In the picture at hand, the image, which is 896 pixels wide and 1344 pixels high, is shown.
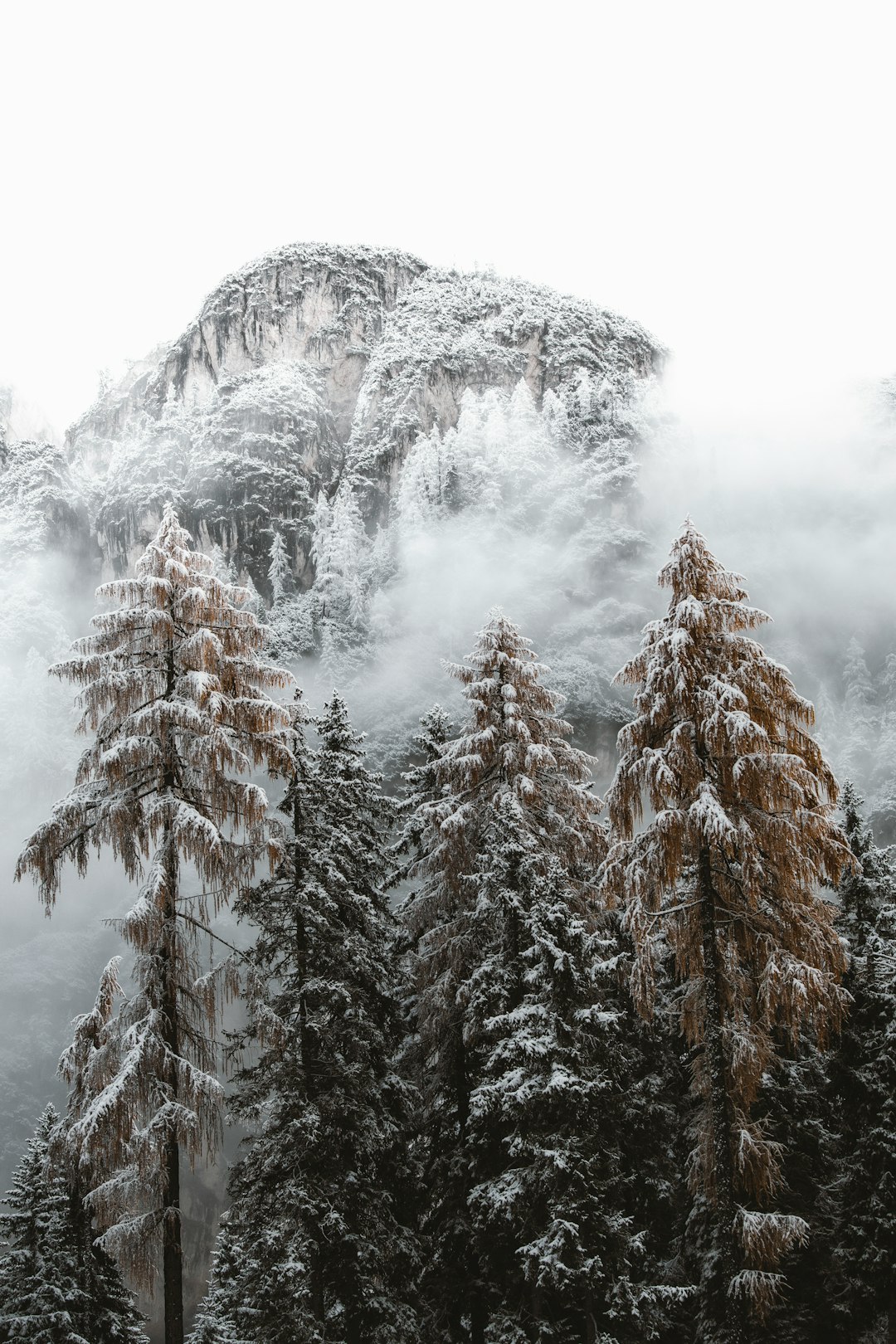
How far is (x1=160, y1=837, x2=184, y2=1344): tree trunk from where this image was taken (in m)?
9.01

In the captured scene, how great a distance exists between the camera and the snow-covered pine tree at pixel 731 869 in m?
9.50

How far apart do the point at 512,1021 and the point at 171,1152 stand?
5.95 m

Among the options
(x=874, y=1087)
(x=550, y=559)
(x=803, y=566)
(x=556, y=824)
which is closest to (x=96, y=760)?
(x=556, y=824)

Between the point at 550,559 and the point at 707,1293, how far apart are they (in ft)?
425

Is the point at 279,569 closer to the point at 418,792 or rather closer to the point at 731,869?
the point at 418,792

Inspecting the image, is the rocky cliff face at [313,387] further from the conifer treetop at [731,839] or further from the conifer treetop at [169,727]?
the conifer treetop at [731,839]

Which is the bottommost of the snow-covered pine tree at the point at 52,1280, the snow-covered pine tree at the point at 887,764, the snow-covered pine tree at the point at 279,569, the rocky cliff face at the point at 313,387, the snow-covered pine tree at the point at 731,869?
the snow-covered pine tree at the point at 52,1280

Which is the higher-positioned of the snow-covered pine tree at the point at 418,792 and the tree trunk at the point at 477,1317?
the snow-covered pine tree at the point at 418,792

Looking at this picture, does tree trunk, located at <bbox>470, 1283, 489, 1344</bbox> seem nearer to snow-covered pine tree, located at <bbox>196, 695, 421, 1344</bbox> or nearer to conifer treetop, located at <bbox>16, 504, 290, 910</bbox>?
snow-covered pine tree, located at <bbox>196, 695, 421, 1344</bbox>

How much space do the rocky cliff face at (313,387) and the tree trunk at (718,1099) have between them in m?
128

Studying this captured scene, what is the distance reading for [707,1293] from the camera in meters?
17.9

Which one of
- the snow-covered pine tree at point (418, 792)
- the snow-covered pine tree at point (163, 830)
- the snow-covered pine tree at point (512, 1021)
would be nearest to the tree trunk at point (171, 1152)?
the snow-covered pine tree at point (163, 830)

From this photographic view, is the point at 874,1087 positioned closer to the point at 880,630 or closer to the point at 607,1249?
the point at 607,1249

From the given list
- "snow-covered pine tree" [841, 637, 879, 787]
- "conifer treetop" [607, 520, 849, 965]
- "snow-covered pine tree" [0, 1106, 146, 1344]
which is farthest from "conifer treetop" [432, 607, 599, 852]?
"snow-covered pine tree" [841, 637, 879, 787]
